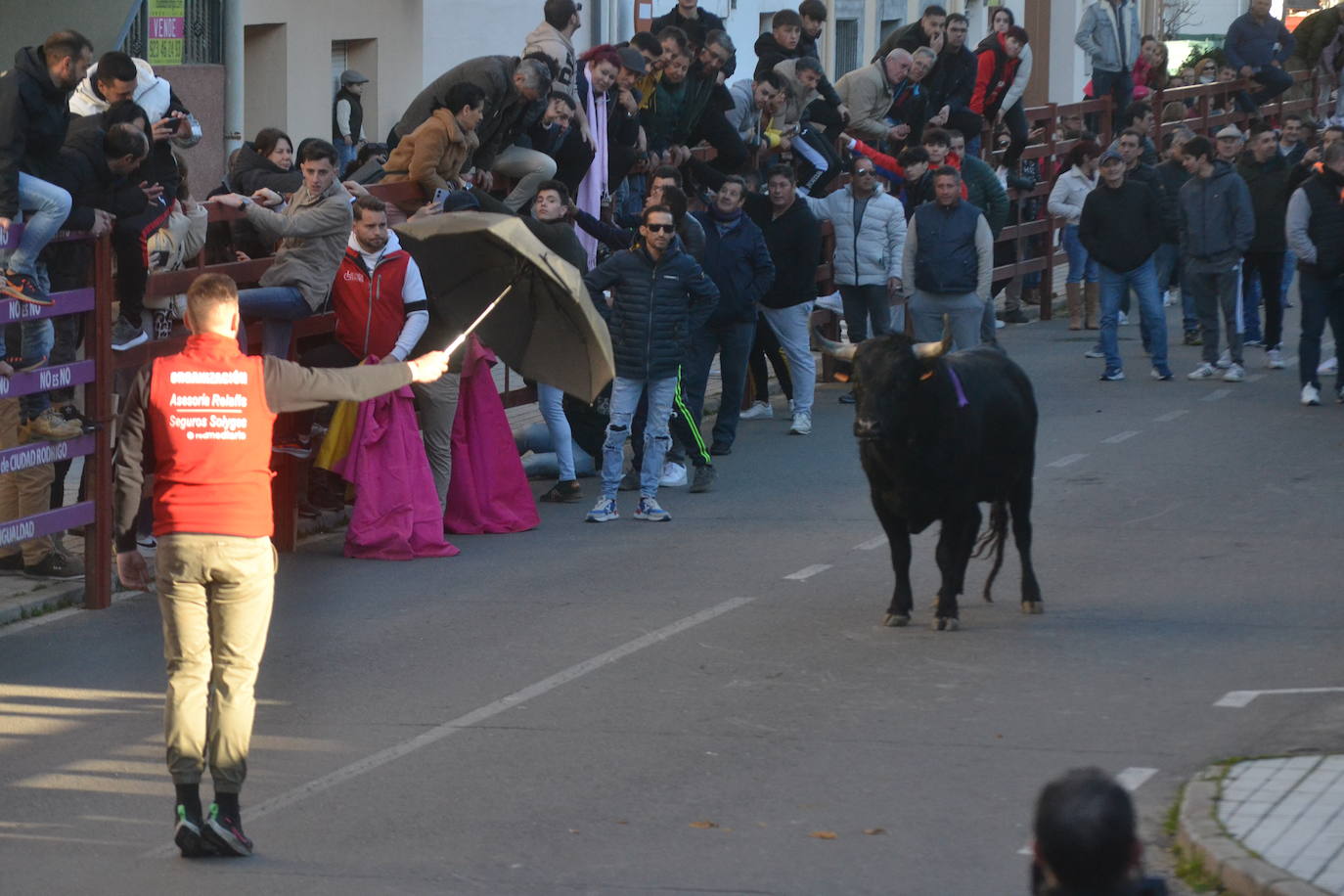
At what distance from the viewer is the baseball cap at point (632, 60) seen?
677 inches

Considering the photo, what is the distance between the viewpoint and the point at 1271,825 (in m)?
7.51

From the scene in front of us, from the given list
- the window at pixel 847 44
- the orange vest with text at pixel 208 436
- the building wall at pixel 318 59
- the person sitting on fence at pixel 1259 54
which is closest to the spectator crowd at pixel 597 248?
the orange vest with text at pixel 208 436

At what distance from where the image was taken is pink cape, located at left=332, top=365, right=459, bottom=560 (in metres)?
13.3

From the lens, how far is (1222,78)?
33969mm

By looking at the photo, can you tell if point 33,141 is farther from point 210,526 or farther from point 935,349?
point 935,349

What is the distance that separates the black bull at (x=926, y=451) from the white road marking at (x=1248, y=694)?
5.62 ft

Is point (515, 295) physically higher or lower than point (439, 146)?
lower

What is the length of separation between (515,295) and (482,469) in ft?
6.37

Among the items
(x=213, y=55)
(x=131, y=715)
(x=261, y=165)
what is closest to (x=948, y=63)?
(x=213, y=55)

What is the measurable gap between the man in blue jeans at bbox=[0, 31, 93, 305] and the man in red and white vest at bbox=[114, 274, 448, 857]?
3601mm

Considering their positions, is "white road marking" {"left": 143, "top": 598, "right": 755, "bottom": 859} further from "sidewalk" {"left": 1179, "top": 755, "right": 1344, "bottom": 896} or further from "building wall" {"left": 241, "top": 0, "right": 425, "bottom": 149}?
"building wall" {"left": 241, "top": 0, "right": 425, "bottom": 149}

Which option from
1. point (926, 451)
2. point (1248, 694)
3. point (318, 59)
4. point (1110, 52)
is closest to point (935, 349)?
point (926, 451)

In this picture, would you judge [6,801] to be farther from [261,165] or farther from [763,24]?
[763,24]

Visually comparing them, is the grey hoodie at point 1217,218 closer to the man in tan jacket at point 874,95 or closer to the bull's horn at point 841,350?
the man in tan jacket at point 874,95
